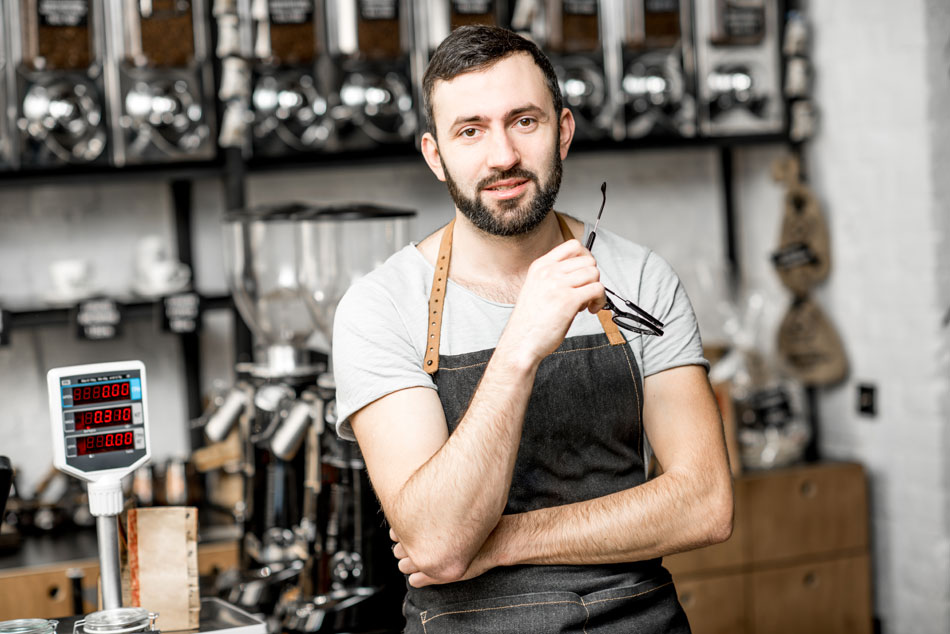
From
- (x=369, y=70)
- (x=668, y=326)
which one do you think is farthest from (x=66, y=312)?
(x=668, y=326)

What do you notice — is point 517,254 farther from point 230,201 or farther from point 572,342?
point 230,201

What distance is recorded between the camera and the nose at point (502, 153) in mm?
1557

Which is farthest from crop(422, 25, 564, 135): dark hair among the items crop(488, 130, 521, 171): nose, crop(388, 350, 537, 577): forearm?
crop(388, 350, 537, 577): forearm

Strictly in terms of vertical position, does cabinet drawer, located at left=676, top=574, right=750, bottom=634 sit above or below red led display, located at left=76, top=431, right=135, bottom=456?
below

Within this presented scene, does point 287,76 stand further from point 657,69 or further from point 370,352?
point 370,352

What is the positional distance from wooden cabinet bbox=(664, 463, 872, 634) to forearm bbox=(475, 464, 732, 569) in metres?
1.60

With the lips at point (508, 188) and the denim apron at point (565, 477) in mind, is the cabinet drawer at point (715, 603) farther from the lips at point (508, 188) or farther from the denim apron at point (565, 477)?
the lips at point (508, 188)

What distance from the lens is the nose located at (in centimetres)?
156

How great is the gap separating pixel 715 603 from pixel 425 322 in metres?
1.91

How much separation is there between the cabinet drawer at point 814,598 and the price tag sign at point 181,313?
1.75 meters

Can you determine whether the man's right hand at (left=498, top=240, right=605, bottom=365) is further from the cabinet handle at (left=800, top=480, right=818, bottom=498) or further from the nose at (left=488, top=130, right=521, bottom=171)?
the cabinet handle at (left=800, top=480, right=818, bottom=498)

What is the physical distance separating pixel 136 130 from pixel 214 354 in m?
0.77

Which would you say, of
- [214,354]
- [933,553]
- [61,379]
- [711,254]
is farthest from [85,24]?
[933,553]

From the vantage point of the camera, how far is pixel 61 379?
1.47 meters
